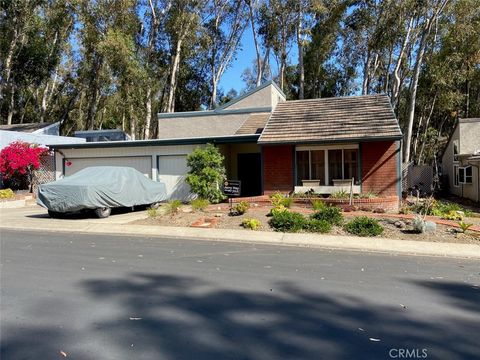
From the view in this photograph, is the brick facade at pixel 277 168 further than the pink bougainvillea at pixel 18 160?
No

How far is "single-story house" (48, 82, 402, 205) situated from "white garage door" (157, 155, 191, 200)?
5 centimetres

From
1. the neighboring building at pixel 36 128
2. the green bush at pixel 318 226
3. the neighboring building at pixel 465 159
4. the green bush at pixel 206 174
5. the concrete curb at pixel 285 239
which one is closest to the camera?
the concrete curb at pixel 285 239

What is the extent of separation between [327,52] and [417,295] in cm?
3485

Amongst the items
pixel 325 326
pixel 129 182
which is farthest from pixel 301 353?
Result: pixel 129 182

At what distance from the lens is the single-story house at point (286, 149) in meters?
16.8

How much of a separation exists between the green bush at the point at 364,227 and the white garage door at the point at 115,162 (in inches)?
458

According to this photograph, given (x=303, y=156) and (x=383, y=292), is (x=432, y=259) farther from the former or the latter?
(x=303, y=156)

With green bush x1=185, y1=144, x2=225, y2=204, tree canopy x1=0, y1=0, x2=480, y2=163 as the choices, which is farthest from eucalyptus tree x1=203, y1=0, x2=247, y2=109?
green bush x1=185, y1=144, x2=225, y2=204

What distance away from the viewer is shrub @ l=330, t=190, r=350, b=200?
15.8 metres

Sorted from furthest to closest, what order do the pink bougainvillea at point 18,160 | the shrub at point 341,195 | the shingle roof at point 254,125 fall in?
1. the pink bougainvillea at point 18,160
2. the shingle roof at point 254,125
3. the shrub at point 341,195

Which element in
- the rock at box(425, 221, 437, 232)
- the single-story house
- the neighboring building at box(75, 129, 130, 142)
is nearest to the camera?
the rock at box(425, 221, 437, 232)

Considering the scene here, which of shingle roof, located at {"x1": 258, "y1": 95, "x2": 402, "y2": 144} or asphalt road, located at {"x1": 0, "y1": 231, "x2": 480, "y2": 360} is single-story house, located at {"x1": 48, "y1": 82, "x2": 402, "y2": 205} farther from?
asphalt road, located at {"x1": 0, "y1": 231, "x2": 480, "y2": 360}

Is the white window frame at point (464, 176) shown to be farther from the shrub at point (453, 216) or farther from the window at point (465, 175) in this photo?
the shrub at point (453, 216)

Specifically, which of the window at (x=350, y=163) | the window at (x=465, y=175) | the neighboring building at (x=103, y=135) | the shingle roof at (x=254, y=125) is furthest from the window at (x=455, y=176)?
the neighboring building at (x=103, y=135)
